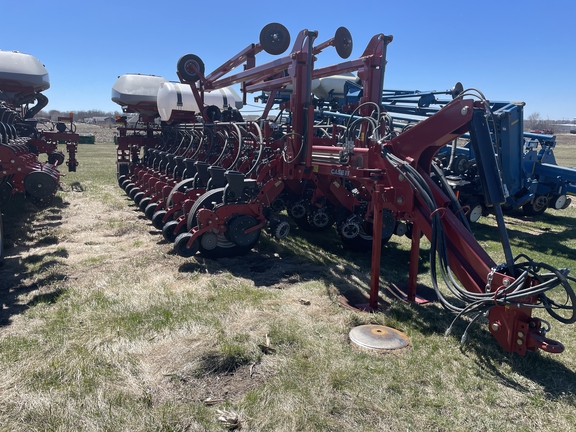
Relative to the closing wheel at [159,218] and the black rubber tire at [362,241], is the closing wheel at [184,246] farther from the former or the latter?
the black rubber tire at [362,241]

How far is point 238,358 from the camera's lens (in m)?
3.23

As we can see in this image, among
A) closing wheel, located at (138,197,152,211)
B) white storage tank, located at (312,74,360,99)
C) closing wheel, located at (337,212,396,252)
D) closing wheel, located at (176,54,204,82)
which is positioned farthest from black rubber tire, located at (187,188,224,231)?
white storage tank, located at (312,74,360,99)

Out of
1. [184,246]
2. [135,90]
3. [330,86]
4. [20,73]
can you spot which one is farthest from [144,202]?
[330,86]

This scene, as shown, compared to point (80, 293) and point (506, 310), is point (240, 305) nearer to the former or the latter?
point (80, 293)

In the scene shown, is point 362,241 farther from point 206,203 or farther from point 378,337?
point 378,337

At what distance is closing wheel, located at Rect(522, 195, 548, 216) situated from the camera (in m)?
9.23

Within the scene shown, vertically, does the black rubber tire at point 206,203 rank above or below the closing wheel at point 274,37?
below

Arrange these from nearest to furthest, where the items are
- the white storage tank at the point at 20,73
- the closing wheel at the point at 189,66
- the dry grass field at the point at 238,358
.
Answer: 1. the dry grass field at the point at 238,358
2. the closing wheel at the point at 189,66
3. the white storage tank at the point at 20,73

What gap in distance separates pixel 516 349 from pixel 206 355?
2.27 meters

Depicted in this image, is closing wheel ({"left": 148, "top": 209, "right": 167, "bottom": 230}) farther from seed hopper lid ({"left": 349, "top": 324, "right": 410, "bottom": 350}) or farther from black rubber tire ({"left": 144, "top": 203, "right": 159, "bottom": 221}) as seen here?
seed hopper lid ({"left": 349, "top": 324, "right": 410, "bottom": 350})

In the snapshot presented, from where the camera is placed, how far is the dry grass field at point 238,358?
263 centimetres

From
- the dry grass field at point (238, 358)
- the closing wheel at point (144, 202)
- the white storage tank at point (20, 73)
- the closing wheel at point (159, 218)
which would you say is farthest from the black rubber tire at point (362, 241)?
the white storage tank at point (20, 73)

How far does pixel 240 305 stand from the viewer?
4227mm

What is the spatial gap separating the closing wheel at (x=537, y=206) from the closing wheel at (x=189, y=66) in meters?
7.57
